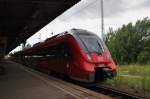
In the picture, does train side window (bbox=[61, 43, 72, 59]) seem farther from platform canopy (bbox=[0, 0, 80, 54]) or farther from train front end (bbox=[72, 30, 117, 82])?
platform canopy (bbox=[0, 0, 80, 54])

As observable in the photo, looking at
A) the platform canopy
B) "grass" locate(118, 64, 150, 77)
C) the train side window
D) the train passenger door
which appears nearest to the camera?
the train side window

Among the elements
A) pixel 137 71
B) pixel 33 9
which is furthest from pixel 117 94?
pixel 137 71

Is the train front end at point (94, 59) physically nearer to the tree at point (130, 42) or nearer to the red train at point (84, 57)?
the red train at point (84, 57)

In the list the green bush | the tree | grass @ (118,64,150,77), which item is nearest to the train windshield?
grass @ (118,64,150,77)

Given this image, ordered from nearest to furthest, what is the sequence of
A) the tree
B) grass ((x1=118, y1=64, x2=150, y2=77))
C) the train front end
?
the train front end, grass ((x1=118, y1=64, x2=150, y2=77)), the tree

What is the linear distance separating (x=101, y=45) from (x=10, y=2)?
8.95 metres

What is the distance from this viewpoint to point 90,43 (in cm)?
1475

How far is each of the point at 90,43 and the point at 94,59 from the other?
1222 millimetres

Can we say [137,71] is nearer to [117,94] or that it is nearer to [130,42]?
[117,94]

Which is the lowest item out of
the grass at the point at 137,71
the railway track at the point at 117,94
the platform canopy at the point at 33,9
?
the railway track at the point at 117,94

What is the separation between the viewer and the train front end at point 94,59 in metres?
13.3

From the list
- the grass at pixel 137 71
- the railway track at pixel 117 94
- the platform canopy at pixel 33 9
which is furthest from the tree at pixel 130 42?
the railway track at pixel 117 94

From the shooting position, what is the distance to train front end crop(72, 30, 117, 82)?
13.3m

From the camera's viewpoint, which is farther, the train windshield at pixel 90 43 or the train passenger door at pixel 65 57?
the train passenger door at pixel 65 57
